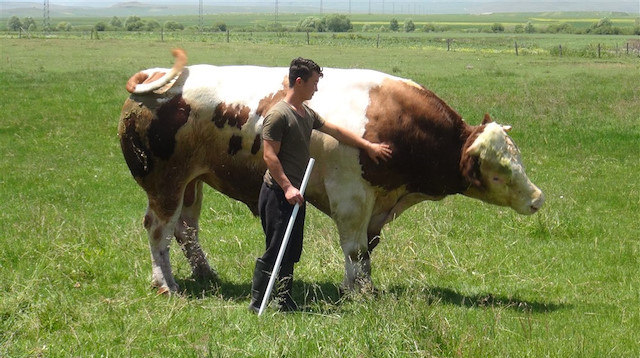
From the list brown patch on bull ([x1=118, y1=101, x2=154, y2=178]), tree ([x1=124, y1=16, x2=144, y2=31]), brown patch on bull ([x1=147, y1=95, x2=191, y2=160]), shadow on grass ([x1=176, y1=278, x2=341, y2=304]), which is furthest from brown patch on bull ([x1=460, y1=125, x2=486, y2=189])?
tree ([x1=124, y1=16, x2=144, y2=31])

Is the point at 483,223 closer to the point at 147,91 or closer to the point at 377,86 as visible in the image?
the point at 377,86

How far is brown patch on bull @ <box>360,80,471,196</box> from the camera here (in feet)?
25.9

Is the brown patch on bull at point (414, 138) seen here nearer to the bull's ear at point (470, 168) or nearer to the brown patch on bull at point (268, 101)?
the bull's ear at point (470, 168)

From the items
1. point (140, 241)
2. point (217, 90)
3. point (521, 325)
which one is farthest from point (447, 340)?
point (140, 241)

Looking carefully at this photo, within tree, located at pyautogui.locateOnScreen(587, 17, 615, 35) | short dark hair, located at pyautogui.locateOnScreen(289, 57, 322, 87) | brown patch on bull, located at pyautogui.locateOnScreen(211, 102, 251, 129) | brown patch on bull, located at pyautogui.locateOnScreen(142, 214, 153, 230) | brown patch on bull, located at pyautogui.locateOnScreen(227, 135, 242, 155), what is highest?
tree, located at pyautogui.locateOnScreen(587, 17, 615, 35)

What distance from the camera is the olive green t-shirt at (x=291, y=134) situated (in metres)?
7.00

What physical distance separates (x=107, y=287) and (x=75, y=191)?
5.85 meters

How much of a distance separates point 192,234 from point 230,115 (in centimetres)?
147

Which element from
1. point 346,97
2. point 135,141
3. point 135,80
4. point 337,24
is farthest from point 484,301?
point 337,24

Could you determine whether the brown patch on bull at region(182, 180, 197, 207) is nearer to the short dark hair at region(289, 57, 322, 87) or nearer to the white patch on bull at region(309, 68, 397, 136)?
the white patch on bull at region(309, 68, 397, 136)

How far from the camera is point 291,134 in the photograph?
7125 mm

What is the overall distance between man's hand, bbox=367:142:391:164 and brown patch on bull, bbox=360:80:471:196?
7 centimetres

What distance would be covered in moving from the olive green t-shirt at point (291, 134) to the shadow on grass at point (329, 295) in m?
1.16

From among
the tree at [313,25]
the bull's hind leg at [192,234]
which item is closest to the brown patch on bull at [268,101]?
the bull's hind leg at [192,234]
